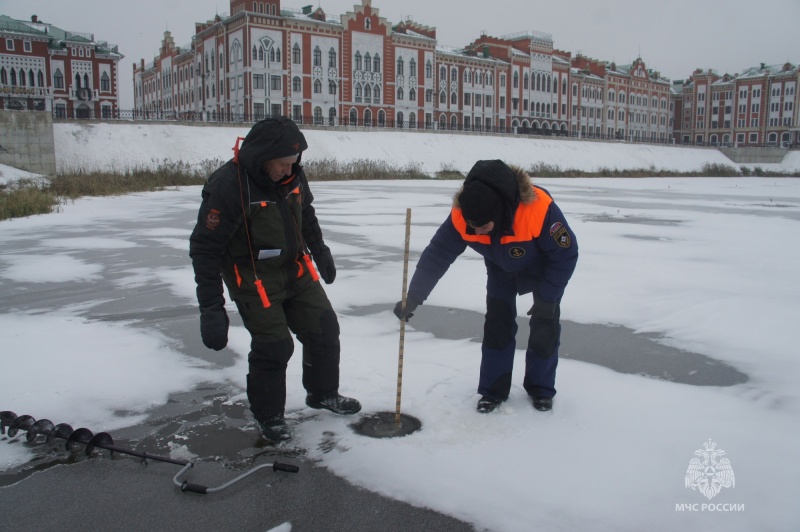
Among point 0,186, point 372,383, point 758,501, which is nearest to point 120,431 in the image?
point 372,383

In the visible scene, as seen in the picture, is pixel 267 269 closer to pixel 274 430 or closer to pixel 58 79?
pixel 274 430

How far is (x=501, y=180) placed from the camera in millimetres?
3326

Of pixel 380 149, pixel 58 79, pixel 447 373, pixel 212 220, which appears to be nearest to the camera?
pixel 212 220

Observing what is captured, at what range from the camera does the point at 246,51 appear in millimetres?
57875

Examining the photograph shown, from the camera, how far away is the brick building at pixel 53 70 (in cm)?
5881

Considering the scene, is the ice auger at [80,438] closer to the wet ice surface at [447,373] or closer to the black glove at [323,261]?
the wet ice surface at [447,373]

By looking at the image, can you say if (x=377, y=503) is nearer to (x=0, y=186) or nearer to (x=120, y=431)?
(x=120, y=431)

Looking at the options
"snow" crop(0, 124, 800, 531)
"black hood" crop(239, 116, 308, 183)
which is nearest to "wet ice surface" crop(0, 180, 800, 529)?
"snow" crop(0, 124, 800, 531)

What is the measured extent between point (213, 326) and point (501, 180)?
63.6 inches

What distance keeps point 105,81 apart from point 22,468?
6943 centimetres

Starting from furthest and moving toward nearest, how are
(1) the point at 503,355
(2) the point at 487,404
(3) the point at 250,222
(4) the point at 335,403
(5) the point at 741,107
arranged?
1. (5) the point at 741,107
2. (1) the point at 503,355
3. (2) the point at 487,404
4. (4) the point at 335,403
5. (3) the point at 250,222

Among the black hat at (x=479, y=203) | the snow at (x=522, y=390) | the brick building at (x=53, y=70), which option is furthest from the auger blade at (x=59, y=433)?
the brick building at (x=53, y=70)

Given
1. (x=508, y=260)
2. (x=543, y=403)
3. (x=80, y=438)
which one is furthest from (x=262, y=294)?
(x=543, y=403)

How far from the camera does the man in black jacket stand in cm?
317
